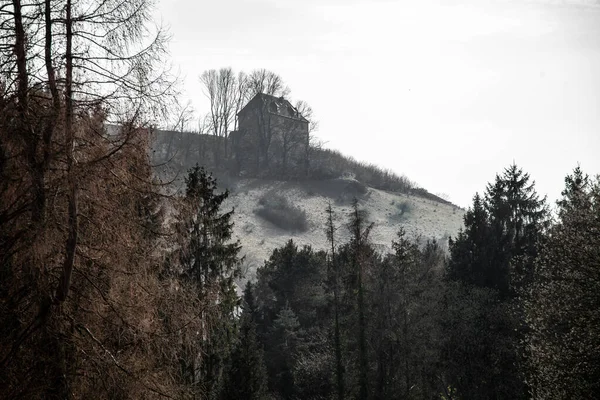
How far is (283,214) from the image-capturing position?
70375mm

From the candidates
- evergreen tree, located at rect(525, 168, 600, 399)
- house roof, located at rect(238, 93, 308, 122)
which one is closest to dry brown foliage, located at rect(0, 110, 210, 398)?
evergreen tree, located at rect(525, 168, 600, 399)

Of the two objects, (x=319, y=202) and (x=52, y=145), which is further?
(x=319, y=202)

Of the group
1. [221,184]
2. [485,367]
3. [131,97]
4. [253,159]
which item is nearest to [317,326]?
[485,367]

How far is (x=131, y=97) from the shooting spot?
7.92m

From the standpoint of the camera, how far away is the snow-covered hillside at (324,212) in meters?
65.2

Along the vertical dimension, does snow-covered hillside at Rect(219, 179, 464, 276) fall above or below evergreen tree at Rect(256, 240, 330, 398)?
above

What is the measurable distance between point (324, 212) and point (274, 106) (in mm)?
34709

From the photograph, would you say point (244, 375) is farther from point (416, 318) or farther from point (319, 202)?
point (319, 202)

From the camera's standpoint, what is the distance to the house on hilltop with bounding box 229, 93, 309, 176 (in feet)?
280

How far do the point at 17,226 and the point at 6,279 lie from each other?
0.63 metres

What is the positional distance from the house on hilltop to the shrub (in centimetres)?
1168

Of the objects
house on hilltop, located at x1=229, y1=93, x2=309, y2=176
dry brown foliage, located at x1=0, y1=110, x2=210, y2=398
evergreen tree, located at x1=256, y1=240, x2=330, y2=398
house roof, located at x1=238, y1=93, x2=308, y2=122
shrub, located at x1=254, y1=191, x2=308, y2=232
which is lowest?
evergreen tree, located at x1=256, y1=240, x2=330, y2=398

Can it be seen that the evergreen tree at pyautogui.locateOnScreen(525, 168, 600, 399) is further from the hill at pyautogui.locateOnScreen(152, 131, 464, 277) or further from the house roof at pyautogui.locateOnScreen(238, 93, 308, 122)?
the house roof at pyautogui.locateOnScreen(238, 93, 308, 122)

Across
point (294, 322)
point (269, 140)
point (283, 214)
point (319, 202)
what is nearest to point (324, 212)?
point (283, 214)
